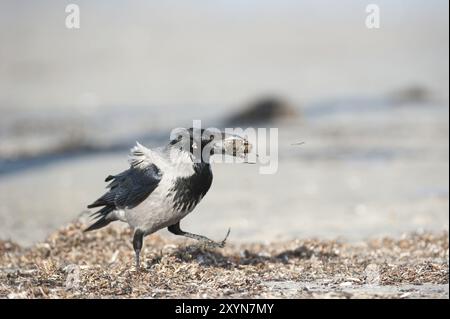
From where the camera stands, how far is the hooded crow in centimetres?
829

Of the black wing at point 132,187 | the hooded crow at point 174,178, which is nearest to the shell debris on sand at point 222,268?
the hooded crow at point 174,178

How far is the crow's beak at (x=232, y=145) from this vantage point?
8359 millimetres

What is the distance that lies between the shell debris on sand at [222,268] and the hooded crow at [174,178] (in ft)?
1.77

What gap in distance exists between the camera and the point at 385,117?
25.4 m

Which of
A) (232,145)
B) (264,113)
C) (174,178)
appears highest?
(232,145)

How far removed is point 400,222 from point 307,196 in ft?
8.83

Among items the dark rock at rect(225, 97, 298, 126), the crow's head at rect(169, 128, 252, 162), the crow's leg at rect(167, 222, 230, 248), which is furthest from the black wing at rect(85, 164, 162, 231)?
the dark rock at rect(225, 97, 298, 126)

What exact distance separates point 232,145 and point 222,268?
4.39 feet

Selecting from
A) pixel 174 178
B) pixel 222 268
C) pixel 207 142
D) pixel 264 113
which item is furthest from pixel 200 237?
pixel 264 113

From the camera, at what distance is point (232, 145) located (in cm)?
838

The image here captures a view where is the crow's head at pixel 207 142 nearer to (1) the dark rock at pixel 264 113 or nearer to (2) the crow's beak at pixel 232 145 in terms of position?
(2) the crow's beak at pixel 232 145

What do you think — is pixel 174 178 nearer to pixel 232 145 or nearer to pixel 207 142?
pixel 207 142

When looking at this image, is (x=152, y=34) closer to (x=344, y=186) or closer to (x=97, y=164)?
(x=97, y=164)

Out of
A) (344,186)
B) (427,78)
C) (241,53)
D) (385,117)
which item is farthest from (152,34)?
(344,186)
